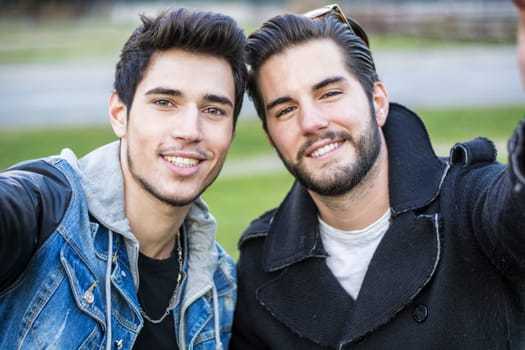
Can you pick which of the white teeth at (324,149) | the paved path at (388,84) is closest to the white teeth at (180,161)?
the white teeth at (324,149)

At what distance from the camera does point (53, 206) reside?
2.83 m

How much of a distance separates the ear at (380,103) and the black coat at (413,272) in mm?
47

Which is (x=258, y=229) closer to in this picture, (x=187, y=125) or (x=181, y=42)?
(x=187, y=125)

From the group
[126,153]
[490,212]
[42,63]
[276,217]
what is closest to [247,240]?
[276,217]

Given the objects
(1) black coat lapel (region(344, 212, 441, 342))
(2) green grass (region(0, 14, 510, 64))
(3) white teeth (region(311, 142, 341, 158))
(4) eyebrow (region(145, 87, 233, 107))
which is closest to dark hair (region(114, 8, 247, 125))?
(4) eyebrow (region(145, 87, 233, 107))

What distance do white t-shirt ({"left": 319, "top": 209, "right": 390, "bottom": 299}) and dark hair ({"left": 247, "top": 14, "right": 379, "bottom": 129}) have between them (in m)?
0.72

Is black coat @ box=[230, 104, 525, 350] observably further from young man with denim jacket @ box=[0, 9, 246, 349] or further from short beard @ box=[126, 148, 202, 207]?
short beard @ box=[126, 148, 202, 207]

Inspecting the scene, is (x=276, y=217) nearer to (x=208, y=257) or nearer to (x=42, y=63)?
(x=208, y=257)

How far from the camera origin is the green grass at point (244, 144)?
783 centimetres

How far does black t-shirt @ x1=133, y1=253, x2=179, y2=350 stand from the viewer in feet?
10.7

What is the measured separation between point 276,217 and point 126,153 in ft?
3.13

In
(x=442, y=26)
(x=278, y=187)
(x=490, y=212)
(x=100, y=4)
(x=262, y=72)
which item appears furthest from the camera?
(x=100, y=4)

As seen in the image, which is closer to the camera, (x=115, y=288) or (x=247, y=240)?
(x=115, y=288)

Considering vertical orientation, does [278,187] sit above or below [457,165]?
below
